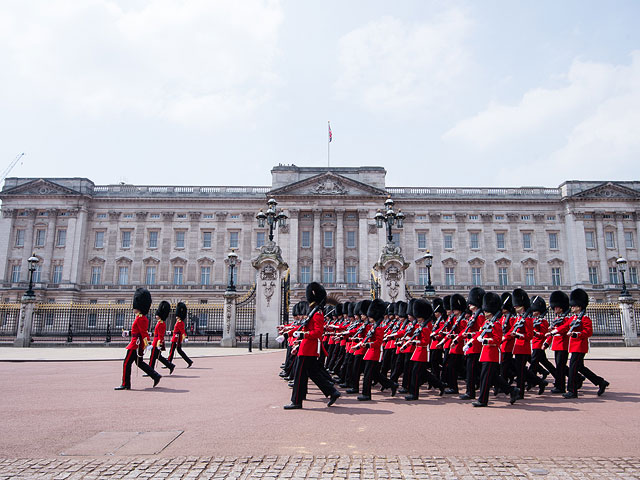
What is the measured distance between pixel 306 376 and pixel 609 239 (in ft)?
180

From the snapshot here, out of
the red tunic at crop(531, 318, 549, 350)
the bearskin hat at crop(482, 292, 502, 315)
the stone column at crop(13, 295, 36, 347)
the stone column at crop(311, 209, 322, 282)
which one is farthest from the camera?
the stone column at crop(311, 209, 322, 282)

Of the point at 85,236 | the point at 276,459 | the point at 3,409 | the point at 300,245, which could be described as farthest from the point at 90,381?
the point at 85,236

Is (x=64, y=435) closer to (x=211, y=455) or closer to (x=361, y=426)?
(x=211, y=455)

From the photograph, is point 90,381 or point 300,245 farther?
point 300,245

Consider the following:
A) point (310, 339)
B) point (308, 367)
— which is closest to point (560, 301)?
point (310, 339)

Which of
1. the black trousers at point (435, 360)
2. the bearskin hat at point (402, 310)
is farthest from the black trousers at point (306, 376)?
the black trousers at point (435, 360)

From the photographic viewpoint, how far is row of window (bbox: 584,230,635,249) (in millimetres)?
52344

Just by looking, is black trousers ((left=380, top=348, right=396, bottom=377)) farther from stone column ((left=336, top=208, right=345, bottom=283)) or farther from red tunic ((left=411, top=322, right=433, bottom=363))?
stone column ((left=336, top=208, right=345, bottom=283))

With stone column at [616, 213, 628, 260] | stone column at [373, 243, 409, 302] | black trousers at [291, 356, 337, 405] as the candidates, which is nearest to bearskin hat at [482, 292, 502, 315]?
black trousers at [291, 356, 337, 405]

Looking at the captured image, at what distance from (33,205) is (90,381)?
163ft

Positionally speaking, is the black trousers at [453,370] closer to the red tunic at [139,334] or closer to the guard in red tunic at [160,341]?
the red tunic at [139,334]

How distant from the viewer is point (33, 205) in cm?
5300

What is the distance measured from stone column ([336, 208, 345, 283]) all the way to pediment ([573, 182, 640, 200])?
2513cm

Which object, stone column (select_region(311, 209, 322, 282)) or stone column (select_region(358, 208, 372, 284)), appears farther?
stone column (select_region(311, 209, 322, 282))
